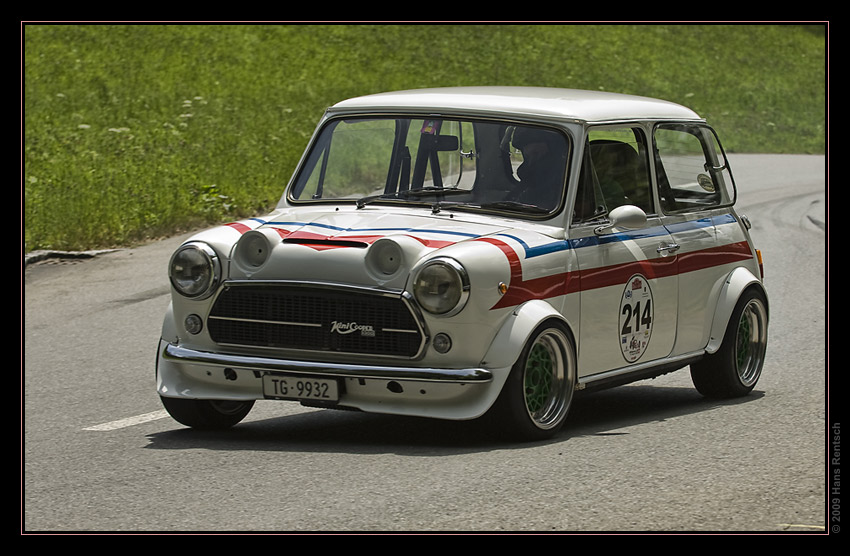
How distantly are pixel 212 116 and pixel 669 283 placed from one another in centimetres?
2058

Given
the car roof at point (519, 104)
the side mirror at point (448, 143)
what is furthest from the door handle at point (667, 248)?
the side mirror at point (448, 143)

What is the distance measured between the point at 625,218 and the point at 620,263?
11.2 inches

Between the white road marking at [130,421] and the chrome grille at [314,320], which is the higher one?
the chrome grille at [314,320]

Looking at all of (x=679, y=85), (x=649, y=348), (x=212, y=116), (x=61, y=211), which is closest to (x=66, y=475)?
(x=649, y=348)

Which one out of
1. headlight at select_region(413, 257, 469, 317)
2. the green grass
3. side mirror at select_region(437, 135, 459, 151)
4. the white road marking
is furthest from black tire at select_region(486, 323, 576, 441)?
the green grass

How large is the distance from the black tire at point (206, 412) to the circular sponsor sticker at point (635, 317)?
2161 millimetres

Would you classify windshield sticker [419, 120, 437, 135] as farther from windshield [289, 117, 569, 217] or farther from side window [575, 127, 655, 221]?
side window [575, 127, 655, 221]

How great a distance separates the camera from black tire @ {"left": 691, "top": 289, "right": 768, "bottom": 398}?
370 inches

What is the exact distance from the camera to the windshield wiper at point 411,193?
326 inches

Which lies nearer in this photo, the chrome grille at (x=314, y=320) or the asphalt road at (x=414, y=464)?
the asphalt road at (x=414, y=464)

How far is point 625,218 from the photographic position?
815 centimetres

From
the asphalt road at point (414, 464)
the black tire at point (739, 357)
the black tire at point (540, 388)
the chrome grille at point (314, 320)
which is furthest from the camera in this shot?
the black tire at point (739, 357)

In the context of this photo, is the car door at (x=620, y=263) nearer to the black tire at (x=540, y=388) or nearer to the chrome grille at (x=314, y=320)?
the black tire at (x=540, y=388)

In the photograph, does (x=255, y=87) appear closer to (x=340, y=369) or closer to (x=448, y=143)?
(x=448, y=143)
